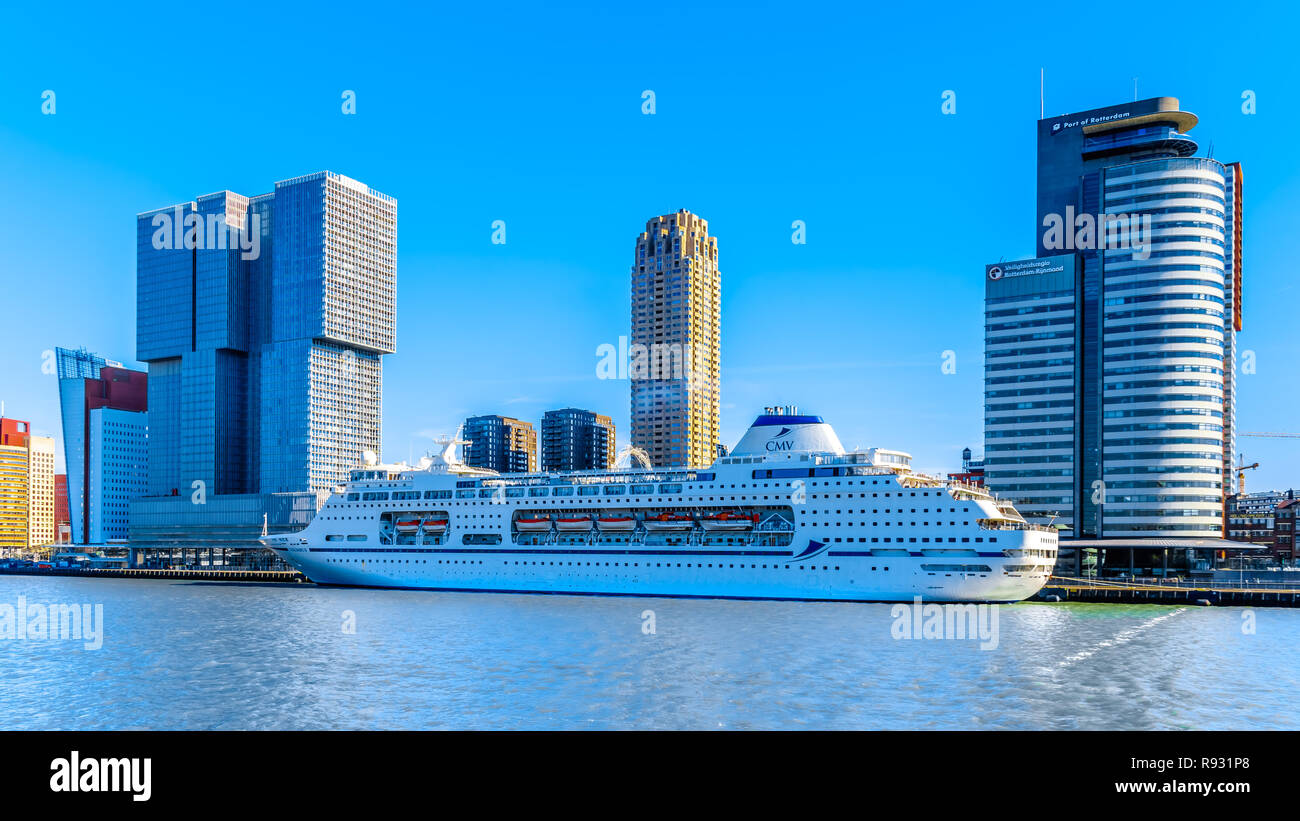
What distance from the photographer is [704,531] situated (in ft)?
253

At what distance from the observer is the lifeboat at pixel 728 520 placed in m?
75.2

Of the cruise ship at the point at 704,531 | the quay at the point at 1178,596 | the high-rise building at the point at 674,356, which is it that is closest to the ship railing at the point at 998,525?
the cruise ship at the point at 704,531

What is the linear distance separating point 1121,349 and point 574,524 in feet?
237

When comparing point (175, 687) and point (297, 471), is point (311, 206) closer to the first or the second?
point (297, 471)

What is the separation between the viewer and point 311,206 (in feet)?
572

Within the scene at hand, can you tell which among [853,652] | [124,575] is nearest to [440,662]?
[853,652]

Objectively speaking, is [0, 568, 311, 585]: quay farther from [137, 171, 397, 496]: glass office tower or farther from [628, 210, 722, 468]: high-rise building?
[628, 210, 722, 468]: high-rise building

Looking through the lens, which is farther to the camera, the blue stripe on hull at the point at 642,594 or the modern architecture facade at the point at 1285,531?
the modern architecture facade at the point at 1285,531

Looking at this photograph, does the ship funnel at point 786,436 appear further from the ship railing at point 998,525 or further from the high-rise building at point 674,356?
the high-rise building at point 674,356

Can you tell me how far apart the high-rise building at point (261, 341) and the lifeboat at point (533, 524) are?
308 feet

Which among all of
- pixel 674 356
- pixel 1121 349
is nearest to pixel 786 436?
pixel 1121 349

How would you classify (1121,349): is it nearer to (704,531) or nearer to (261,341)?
(704,531)

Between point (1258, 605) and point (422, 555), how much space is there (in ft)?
220

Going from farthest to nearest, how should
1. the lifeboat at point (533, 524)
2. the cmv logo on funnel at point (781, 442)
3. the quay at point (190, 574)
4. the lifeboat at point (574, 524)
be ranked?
1. the quay at point (190, 574)
2. the lifeboat at point (533, 524)
3. the lifeboat at point (574, 524)
4. the cmv logo on funnel at point (781, 442)
